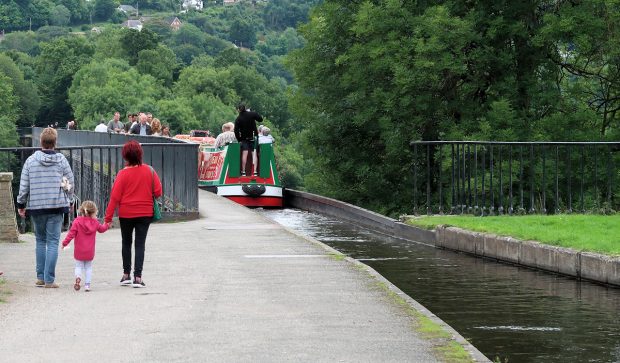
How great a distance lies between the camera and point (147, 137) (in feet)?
116

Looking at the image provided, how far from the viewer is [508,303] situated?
13250 mm

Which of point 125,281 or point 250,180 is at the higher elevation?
point 250,180

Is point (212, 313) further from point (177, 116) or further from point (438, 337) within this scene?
point (177, 116)

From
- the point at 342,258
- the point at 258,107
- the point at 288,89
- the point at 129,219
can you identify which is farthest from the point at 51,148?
the point at 258,107

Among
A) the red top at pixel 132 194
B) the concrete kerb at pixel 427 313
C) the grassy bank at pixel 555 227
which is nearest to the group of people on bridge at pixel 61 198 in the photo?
the red top at pixel 132 194

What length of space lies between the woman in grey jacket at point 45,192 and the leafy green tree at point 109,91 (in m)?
139

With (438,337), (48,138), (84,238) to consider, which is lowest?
(438,337)

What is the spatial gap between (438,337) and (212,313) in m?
2.18

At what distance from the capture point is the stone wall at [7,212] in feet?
61.3

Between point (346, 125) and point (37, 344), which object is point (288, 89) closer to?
point (346, 125)

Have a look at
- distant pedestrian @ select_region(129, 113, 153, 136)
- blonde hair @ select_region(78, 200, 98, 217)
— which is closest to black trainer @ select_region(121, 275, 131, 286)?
blonde hair @ select_region(78, 200, 98, 217)

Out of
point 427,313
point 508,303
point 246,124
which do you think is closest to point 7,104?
point 246,124

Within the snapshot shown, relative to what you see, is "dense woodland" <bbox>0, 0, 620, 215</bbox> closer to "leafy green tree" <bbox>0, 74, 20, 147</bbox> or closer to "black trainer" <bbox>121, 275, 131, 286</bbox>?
"black trainer" <bbox>121, 275, 131, 286</bbox>

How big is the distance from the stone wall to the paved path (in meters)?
1.40
